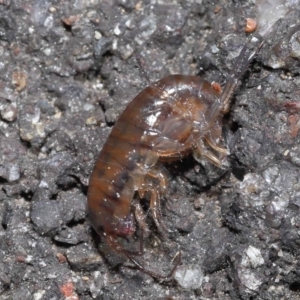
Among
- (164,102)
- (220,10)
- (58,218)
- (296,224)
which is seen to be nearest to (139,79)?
(164,102)

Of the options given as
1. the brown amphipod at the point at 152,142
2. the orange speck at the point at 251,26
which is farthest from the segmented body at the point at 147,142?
the orange speck at the point at 251,26

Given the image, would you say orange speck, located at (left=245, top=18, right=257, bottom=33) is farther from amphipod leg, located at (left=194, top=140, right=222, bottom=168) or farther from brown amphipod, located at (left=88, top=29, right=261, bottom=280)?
amphipod leg, located at (left=194, top=140, right=222, bottom=168)

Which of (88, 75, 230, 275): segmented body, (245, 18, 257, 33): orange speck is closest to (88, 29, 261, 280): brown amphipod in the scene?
(88, 75, 230, 275): segmented body

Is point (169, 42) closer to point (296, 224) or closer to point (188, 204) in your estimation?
point (188, 204)

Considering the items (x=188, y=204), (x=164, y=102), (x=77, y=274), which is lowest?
(x=77, y=274)

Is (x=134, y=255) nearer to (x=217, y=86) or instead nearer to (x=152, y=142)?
(x=152, y=142)

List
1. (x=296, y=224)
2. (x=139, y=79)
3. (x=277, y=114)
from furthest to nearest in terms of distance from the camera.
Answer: (x=139, y=79) → (x=277, y=114) → (x=296, y=224)

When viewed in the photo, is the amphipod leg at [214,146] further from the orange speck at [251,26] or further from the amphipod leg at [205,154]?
the orange speck at [251,26]
